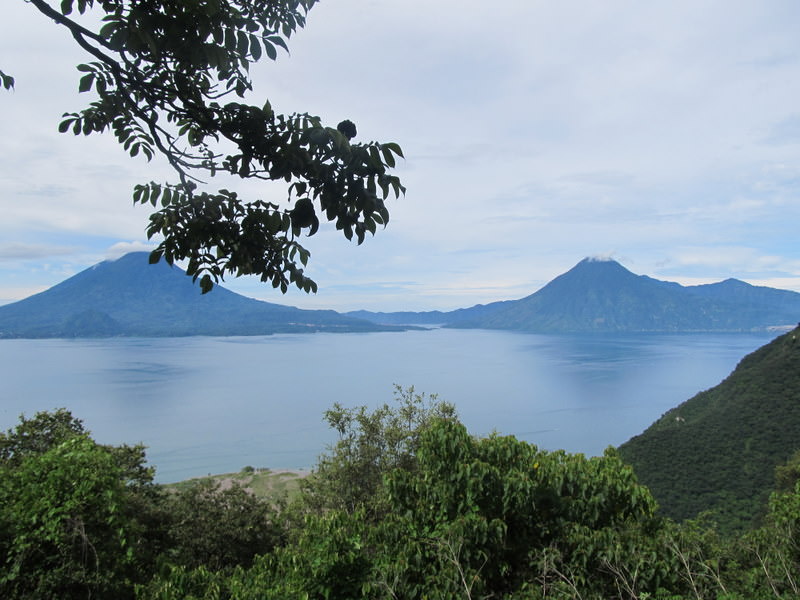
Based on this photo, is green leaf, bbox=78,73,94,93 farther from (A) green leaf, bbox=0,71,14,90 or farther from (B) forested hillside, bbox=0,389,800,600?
(B) forested hillside, bbox=0,389,800,600

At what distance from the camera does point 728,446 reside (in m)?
34.5

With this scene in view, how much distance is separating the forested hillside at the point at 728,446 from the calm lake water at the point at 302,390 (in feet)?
33.4

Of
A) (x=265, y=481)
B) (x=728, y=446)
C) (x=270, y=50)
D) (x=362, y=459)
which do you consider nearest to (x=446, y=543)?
(x=270, y=50)

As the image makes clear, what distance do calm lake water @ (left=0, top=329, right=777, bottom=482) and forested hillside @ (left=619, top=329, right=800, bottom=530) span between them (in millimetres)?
10169

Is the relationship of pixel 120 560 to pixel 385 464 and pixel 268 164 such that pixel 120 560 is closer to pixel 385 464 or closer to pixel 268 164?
pixel 268 164

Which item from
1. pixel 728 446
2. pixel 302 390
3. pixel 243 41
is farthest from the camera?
pixel 302 390

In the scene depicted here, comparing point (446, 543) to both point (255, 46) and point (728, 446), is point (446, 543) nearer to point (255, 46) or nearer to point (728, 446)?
point (255, 46)

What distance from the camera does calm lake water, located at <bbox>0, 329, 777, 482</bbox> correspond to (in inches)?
1961

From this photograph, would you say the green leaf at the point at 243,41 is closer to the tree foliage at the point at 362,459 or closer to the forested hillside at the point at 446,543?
the forested hillside at the point at 446,543

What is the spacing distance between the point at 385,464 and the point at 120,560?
6.92 metres

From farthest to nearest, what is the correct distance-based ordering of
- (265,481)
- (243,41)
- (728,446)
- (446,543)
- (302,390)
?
(302,390) < (728,446) < (265,481) < (446,543) < (243,41)

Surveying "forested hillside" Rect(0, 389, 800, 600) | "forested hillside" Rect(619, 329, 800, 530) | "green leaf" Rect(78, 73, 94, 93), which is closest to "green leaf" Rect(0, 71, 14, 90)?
"green leaf" Rect(78, 73, 94, 93)

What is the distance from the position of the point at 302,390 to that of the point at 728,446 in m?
56.6

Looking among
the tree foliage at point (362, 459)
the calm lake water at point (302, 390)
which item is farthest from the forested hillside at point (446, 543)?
the calm lake water at point (302, 390)
